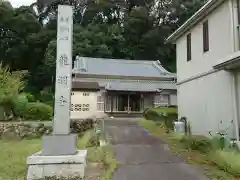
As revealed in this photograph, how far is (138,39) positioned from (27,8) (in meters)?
18.7

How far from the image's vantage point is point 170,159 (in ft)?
26.9

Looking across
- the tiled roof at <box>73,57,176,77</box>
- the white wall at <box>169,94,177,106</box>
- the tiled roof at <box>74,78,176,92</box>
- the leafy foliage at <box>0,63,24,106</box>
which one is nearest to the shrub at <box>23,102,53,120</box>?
the leafy foliage at <box>0,63,24,106</box>

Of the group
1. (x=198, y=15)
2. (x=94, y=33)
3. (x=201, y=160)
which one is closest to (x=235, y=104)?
(x=201, y=160)

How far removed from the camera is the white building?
9.29 m

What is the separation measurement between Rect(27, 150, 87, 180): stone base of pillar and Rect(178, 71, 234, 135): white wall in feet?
18.4

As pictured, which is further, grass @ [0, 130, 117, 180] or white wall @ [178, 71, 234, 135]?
white wall @ [178, 71, 234, 135]

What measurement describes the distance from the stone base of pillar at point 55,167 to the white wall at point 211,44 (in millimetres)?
6520

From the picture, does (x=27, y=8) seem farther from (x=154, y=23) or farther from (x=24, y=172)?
(x=24, y=172)

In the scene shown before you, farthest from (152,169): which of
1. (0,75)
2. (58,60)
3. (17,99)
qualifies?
(0,75)

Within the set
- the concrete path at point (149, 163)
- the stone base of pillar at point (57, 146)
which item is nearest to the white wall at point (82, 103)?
the concrete path at point (149, 163)

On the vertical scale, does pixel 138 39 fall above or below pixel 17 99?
above

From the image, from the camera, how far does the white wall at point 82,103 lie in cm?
2236

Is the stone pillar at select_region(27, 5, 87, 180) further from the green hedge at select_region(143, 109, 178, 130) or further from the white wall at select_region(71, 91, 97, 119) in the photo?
the white wall at select_region(71, 91, 97, 119)

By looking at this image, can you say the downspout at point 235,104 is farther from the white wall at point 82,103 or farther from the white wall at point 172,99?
the white wall at point 172,99
